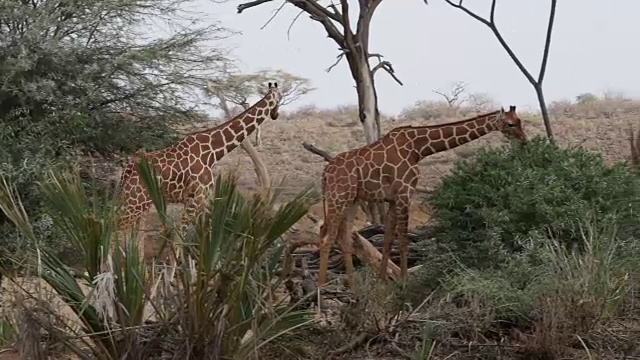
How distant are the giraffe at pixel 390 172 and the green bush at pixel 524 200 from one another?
263 millimetres

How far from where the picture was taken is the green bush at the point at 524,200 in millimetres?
8195

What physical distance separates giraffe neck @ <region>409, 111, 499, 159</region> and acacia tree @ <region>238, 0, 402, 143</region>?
4.87m

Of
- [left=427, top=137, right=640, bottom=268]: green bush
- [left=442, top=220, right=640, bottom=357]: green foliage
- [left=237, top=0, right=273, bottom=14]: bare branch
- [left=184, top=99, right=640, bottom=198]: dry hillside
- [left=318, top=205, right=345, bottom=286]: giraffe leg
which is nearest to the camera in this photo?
[left=442, top=220, right=640, bottom=357]: green foliage

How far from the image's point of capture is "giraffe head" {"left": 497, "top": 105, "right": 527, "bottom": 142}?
8977 millimetres

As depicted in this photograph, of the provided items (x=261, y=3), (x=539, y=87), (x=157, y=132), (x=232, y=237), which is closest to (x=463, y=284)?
(x=232, y=237)

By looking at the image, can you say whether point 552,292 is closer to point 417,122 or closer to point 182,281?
point 182,281

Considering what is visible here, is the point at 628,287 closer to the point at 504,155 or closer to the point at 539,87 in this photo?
the point at 504,155

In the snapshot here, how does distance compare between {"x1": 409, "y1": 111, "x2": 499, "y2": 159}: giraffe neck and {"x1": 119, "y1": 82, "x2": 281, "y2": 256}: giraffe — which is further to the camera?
{"x1": 409, "y1": 111, "x2": 499, "y2": 159}: giraffe neck

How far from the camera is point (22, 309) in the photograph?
512 centimetres

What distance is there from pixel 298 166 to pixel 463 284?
53.6 feet


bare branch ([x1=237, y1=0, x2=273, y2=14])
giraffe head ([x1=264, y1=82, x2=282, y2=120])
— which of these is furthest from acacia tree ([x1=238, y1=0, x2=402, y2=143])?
giraffe head ([x1=264, y1=82, x2=282, y2=120])

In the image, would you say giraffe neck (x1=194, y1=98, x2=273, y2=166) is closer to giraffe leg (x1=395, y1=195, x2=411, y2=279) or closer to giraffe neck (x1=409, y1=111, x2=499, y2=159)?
giraffe neck (x1=409, y1=111, x2=499, y2=159)

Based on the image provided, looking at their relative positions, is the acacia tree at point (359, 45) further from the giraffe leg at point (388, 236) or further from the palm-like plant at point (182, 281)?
the palm-like plant at point (182, 281)

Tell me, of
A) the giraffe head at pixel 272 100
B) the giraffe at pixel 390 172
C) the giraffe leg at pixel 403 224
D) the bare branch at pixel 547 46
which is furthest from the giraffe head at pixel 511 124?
the bare branch at pixel 547 46
